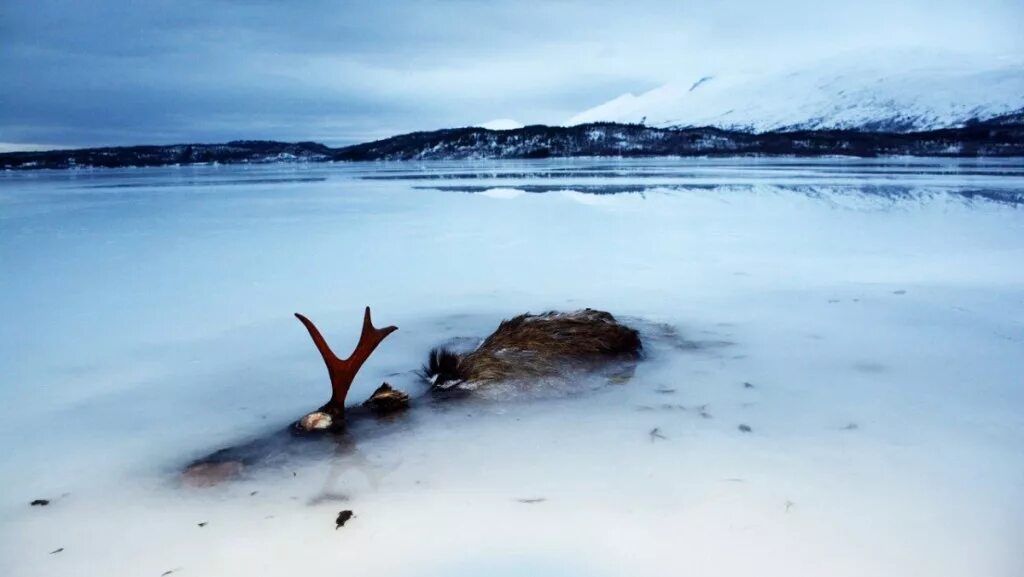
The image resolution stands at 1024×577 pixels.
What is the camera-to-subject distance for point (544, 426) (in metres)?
3.80

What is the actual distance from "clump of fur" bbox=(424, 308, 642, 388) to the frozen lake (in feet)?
0.77

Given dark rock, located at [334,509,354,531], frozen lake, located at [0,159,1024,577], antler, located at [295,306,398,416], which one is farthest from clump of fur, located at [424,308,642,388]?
dark rock, located at [334,509,354,531]

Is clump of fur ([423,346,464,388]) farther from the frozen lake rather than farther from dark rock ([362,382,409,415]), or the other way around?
dark rock ([362,382,409,415])

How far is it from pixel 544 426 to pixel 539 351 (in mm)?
1017

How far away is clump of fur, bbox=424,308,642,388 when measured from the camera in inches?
175

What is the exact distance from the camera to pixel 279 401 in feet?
14.1

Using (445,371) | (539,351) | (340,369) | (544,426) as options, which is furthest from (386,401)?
(539,351)

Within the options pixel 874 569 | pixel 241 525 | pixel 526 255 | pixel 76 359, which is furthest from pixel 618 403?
pixel 526 255

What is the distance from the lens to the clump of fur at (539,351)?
4457mm

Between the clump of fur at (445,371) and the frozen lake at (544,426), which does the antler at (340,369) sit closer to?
the frozen lake at (544,426)

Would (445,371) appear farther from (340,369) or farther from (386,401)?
(340,369)

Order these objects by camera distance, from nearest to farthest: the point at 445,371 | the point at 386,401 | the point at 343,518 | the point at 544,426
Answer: the point at 343,518 → the point at 544,426 → the point at 386,401 → the point at 445,371

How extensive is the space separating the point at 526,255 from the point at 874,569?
7788mm

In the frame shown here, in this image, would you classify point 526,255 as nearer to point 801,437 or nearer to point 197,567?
point 801,437
